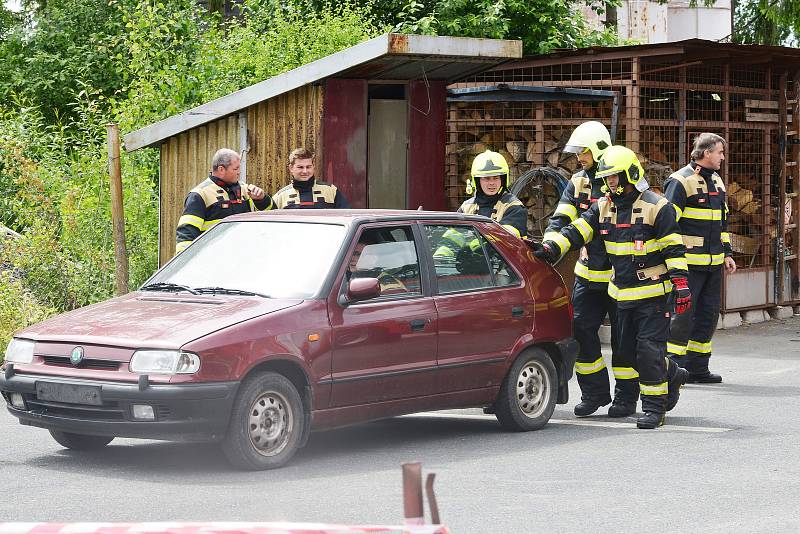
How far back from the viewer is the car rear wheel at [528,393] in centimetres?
941

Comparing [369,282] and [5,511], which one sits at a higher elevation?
[369,282]

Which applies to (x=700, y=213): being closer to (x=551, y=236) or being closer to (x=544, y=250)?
(x=551, y=236)

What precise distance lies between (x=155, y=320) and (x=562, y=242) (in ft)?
10.7

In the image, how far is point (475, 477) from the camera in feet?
25.6

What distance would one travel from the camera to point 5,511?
6805mm

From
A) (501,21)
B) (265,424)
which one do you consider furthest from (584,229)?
(501,21)

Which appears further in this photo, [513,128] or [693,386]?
[513,128]

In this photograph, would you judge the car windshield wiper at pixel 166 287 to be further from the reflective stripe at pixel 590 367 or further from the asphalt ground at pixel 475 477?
the reflective stripe at pixel 590 367

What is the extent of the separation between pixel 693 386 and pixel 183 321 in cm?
567

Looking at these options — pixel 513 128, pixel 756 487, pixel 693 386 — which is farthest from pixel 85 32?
pixel 756 487

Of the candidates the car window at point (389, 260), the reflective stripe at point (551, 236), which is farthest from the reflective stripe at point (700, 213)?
the car window at point (389, 260)

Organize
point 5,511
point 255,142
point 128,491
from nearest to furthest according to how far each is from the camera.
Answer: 1. point 5,511
2. point 128,491
3. point 255,142

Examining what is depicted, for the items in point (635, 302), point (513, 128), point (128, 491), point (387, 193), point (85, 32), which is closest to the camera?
point (128, 491)

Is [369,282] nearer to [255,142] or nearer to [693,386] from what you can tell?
[693,386]
